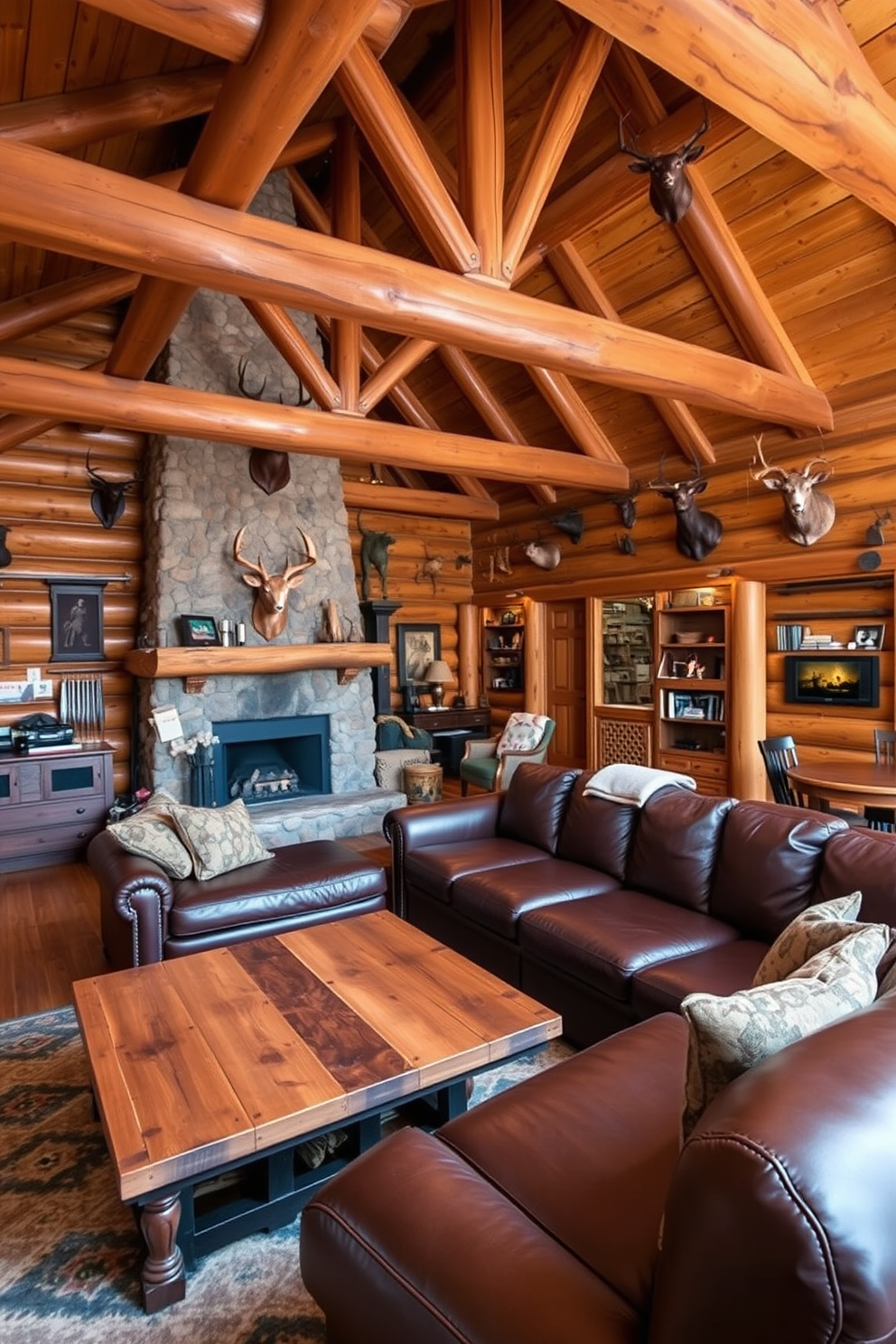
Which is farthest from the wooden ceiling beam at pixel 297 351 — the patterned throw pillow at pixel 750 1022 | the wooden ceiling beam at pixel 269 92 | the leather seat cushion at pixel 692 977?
the patterned throw pillow at pixel 750 1022

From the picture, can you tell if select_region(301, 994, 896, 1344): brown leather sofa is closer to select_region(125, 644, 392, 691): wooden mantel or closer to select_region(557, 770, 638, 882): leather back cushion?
select_region(557, 770, 638, 882): leather back cushion

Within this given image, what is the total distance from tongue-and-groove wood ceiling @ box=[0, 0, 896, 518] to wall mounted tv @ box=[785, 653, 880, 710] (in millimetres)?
1624

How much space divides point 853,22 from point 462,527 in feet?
19.0

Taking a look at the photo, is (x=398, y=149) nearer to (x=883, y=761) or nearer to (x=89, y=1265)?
(x=89, y=1265)

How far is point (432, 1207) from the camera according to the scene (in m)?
1.32

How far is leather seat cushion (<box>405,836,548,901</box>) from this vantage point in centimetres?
358

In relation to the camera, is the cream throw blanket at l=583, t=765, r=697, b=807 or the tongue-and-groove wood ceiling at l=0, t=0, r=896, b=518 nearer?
the tongue-and-groove wood ceiling at l=0, t=0, r=896, b=518

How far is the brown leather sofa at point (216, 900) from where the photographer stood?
303 cm

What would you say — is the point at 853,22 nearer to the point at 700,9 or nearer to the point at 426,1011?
the point at 700,9

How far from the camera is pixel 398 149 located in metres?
3.24

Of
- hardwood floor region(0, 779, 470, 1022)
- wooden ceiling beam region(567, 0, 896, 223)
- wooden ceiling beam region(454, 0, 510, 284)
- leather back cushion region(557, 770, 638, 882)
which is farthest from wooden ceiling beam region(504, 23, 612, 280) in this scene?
hardwood floor region(0, 779, 470, 1022)

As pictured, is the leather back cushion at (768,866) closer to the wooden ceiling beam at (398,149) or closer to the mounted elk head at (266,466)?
the wooden ceiling beam at (398,149)

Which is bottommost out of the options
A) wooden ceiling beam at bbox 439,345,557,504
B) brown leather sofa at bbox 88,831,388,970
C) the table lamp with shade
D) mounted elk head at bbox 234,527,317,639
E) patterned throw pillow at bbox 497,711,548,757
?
brown leather sofa at bbox 88,831,388,970

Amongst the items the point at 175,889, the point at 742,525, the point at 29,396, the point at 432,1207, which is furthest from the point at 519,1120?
the point at 742,525
